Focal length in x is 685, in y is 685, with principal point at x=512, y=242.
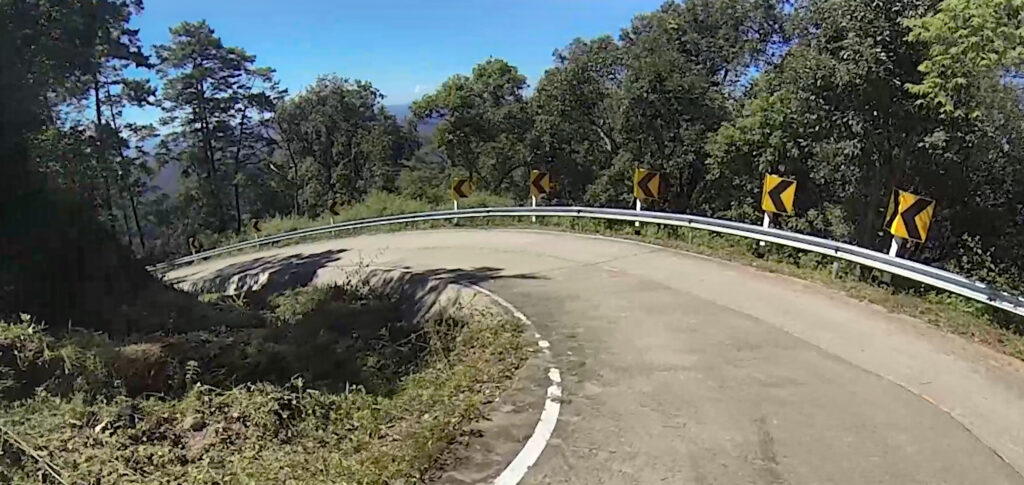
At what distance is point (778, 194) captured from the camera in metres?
11.7

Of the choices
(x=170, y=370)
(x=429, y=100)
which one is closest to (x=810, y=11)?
(x=170, y=370)

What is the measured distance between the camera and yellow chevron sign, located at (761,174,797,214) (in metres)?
11.6

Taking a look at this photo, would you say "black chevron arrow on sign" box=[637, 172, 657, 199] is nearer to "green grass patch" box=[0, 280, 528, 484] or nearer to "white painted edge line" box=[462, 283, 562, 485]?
"green grass patch" box=[0, 280, 528, 484]

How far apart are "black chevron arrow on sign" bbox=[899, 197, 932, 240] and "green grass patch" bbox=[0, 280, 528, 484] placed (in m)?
5.38

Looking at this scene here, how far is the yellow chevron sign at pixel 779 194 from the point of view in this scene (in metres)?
11.6

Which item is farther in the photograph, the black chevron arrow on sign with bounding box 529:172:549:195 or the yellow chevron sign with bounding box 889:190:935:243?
the black chevron arrow on sign with bounding box 529:172:549:195

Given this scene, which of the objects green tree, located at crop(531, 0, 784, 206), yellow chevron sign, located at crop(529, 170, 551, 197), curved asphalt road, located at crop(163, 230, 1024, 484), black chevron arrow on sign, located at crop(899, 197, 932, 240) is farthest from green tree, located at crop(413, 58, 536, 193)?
black chevron arrow on sign, located at crop(899, 197, 932, 240)

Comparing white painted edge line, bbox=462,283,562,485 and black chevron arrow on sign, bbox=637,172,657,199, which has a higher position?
black chevron arrow on sign, bbox=637,172,657,199

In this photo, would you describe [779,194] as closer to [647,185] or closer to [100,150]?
[647,185]

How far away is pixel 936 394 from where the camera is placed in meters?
5.86

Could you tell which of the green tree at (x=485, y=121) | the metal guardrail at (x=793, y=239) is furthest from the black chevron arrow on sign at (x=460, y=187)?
the green tree at (x=485, y=121)

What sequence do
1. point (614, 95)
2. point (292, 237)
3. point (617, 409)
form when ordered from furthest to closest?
1. point (614, 95)
2. point (292, 237)
3. point (617, 409)

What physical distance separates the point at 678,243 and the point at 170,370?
9978 millimetres

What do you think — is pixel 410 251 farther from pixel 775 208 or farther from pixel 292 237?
pixel 292 237
